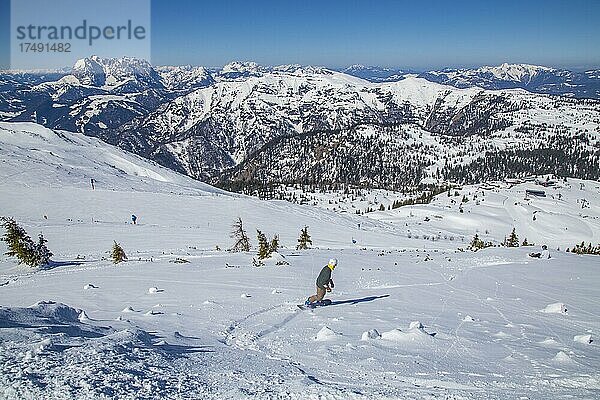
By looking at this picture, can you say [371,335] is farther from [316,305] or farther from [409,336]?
[316,305]

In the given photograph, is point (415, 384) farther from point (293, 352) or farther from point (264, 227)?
point (264, 227)

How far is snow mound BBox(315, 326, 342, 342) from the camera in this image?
34.2 feet

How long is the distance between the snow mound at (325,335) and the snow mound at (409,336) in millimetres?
1260

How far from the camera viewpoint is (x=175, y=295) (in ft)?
51.1

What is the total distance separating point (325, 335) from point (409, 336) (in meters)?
2.16

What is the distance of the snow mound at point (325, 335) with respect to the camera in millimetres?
10414

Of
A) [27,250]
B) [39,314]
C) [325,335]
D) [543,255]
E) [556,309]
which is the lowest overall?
[543,255]

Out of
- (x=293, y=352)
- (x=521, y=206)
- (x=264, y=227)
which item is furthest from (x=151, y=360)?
(x=521, y=206)

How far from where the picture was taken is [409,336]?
414 inches

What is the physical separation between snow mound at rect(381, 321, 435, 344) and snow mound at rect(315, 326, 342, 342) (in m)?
1.26

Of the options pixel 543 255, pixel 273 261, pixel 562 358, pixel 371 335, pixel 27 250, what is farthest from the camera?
pixel 543 255

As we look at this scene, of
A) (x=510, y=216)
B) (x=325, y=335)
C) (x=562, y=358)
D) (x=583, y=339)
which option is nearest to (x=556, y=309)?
(x=583, y=339)

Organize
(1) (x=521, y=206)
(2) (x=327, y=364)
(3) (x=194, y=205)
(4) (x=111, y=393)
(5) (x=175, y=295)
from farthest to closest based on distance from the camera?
1. (1) (x=521, y=206)
2. (3) (x=194, y=205)
3. (5) (x=175, y=295)
4. (2) (x=327, y=364)
5. (4) (x=111, y=393)

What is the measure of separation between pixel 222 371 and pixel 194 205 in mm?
56112
